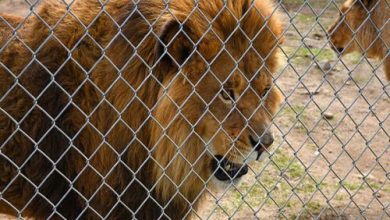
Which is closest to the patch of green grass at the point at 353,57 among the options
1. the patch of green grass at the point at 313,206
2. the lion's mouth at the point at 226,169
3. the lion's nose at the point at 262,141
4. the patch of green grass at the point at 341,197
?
the patch of green grass at the point at 341,197

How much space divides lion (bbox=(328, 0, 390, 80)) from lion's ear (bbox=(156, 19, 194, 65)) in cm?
238

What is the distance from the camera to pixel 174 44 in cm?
296

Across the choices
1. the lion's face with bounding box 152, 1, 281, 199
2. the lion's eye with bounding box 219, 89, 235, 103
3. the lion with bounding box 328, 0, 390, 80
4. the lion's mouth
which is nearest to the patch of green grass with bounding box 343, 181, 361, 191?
the lion with bounding box 328, 0, 390, 80

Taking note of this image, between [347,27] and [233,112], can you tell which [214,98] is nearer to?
[233,112]

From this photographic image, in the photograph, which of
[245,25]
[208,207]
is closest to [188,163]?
[245,25]

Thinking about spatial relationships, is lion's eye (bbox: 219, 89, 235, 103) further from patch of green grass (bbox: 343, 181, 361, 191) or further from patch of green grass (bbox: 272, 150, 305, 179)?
patch of green grass (bbox: 343, 181, 361, 191)

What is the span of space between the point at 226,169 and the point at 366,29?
2.91 metres

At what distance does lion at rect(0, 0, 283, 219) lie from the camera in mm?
3082

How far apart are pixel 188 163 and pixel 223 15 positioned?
2.67ft

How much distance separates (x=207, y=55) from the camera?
3082 mm

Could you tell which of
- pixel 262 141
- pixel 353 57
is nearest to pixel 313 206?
pixel 262 141

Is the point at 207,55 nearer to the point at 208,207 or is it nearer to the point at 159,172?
the point at 159,172

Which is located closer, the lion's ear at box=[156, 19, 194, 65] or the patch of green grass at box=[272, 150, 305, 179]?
the lion's ear at box=[156, 19, 194, 65]

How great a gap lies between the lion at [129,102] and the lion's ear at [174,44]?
0.01 m
